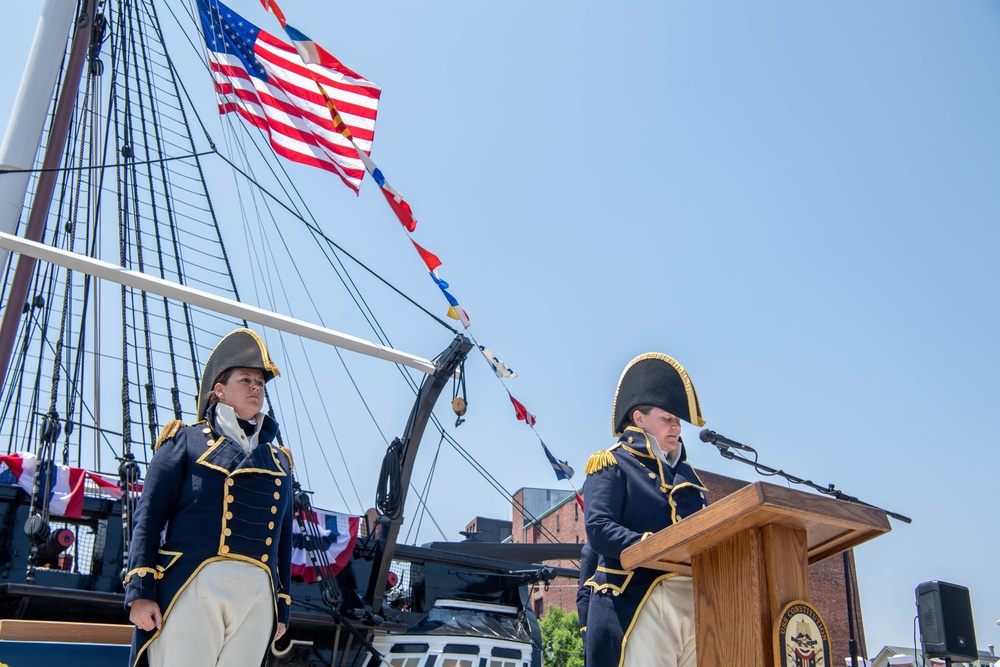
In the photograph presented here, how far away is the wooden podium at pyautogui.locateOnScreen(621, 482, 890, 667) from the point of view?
2061 millimetres

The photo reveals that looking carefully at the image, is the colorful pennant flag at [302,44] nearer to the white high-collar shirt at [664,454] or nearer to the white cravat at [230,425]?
the white cravat at [230,425]

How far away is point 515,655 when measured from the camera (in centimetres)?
676

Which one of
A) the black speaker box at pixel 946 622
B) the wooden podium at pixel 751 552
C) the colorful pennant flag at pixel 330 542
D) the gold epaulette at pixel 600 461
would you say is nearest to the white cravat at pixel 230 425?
the gold epaulette at pixel 600 461

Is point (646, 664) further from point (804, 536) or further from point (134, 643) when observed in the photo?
point (134, 643)

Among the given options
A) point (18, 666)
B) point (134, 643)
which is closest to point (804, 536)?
point (134, 643)

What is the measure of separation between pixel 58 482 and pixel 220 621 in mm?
3214

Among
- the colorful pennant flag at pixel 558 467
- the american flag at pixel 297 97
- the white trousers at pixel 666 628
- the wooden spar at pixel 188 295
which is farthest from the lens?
the colorful pennant flag at pixel 558 467

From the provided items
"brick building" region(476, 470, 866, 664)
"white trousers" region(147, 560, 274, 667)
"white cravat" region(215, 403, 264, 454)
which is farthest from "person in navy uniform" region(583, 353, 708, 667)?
"brick building" region(476, 470, 866, 664)

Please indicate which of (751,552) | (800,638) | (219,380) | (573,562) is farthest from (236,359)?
(573,562)

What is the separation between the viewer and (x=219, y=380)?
3.62 meters

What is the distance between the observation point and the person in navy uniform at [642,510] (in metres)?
2.76

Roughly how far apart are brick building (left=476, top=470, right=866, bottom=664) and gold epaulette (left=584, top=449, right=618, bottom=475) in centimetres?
2272

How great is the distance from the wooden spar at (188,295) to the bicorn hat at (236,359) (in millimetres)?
1159

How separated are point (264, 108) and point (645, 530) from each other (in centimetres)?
560
